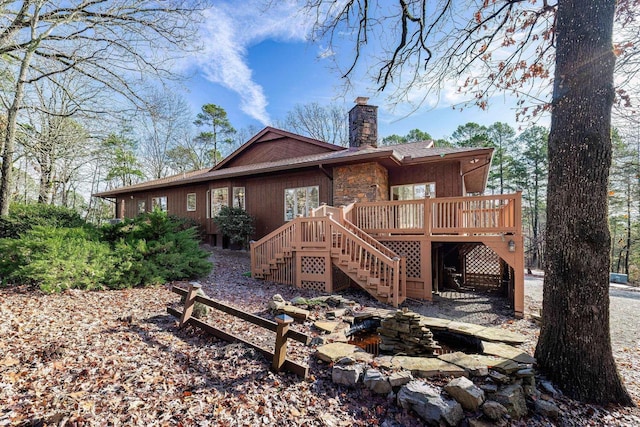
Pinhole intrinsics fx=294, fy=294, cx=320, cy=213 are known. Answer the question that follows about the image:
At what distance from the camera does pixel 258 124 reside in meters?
27.6

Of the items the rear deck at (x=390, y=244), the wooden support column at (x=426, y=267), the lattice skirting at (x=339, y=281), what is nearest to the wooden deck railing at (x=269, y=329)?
the rear deck at (x=390, y=244)

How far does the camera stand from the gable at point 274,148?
12.2 metres

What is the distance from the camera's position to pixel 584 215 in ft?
9.80

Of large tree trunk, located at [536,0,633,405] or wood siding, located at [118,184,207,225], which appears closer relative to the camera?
large tree trunk, located at [536,0,633,405]

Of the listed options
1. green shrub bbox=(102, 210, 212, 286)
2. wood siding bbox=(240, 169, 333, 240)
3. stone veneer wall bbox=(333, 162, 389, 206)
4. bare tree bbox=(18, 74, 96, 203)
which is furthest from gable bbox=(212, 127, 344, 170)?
green shrub bbox=(102, 210, 212, 286)

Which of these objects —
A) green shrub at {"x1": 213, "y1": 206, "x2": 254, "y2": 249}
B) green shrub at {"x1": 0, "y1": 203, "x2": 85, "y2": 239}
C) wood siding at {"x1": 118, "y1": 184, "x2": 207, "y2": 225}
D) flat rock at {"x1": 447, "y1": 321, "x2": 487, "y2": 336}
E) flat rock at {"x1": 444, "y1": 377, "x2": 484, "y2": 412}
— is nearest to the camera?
flat rock at {"x1": 444, "y1": 377, "x2": 484, "y2": 412}

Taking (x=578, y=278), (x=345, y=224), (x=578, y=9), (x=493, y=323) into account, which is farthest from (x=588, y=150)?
(x=345, y=224)

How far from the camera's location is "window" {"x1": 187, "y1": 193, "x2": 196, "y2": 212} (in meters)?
14.5

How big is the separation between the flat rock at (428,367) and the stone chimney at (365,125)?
8.62 m

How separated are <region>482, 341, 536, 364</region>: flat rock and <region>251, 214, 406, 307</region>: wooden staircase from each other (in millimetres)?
2406

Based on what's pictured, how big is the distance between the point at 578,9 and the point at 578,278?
9.21ft

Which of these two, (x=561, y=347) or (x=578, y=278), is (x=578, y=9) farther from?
(x=561, y=347)

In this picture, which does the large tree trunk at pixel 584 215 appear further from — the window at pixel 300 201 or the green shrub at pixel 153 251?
the window at pixel 300 201

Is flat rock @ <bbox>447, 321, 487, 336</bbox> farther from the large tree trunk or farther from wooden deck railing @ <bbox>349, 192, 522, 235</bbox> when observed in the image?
wooden deck railing @ <bbox>349, 192, 522, 235</bbox>
